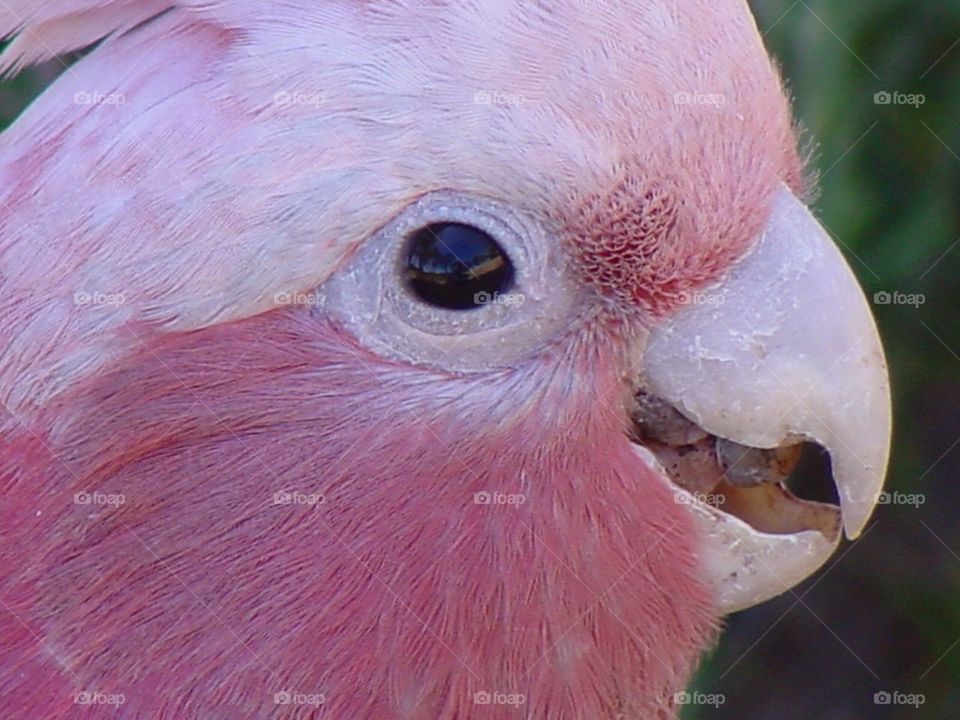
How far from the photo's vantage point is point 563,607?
5.32 feet

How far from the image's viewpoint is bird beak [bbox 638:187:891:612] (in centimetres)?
156

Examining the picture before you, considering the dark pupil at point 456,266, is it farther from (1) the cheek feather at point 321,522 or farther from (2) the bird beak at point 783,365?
(2) the bird beak at point 783,365

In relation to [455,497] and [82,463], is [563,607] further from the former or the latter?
[82,463]

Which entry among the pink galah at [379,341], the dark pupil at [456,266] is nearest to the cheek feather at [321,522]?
the pink galah at [379,341]

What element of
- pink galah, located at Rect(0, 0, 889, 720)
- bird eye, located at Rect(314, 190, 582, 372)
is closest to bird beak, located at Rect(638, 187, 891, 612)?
pink galah, located at Rect(0, 0, 889, 720)

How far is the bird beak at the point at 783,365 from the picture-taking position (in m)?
1.56

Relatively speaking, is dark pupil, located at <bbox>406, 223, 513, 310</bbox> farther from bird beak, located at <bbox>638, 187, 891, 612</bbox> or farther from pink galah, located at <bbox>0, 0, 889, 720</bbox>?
bird beak, located at <bbox>638, 187, 891, 612</bbox>

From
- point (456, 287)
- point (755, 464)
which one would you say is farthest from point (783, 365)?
point (456, 287)

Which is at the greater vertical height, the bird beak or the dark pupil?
the dark pupil

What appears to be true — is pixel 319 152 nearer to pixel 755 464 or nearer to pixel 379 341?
pixel 379 341

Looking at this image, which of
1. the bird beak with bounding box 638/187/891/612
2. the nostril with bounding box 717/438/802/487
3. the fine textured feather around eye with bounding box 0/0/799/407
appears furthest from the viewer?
the nostril with bounding box 717/438/802/487

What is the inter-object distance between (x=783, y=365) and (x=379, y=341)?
0.51 metres

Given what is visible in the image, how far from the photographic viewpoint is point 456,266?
1502 mm

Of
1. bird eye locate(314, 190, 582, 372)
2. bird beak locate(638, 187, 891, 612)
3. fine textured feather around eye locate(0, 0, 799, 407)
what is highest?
fine textured feather around eye locate(0, 0, 799, 407)
